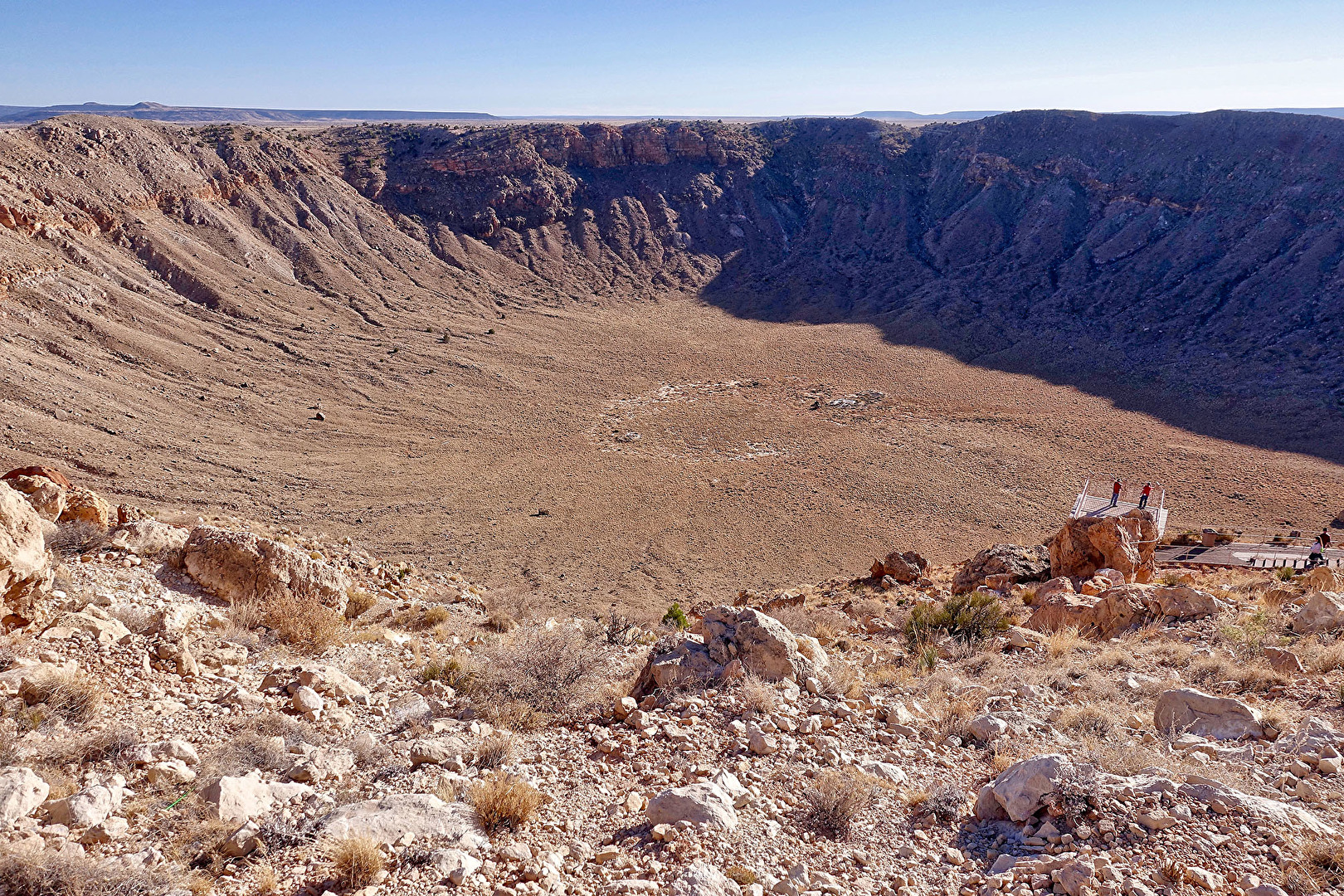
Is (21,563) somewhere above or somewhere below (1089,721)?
above

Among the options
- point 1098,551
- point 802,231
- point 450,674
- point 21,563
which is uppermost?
point 802,231

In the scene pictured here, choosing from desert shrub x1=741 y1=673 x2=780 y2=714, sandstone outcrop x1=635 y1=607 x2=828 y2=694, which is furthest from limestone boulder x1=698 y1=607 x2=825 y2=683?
desert shrub x1=741 y1=673 x2=780 y2=714

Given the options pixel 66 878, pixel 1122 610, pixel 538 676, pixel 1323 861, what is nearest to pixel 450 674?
pixel 538 676

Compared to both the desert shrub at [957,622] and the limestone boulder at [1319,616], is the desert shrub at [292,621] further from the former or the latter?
the limestone boulder at [1319,616]

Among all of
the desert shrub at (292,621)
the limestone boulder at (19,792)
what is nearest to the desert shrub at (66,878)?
the limestone boulder at (19,792)

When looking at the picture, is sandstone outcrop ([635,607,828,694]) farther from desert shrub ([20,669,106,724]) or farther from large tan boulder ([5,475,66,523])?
large tan boulder ([5,475,66,523])

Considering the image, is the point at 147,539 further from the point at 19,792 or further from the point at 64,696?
the point at 19,792

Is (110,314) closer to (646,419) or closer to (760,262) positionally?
(646,419)
